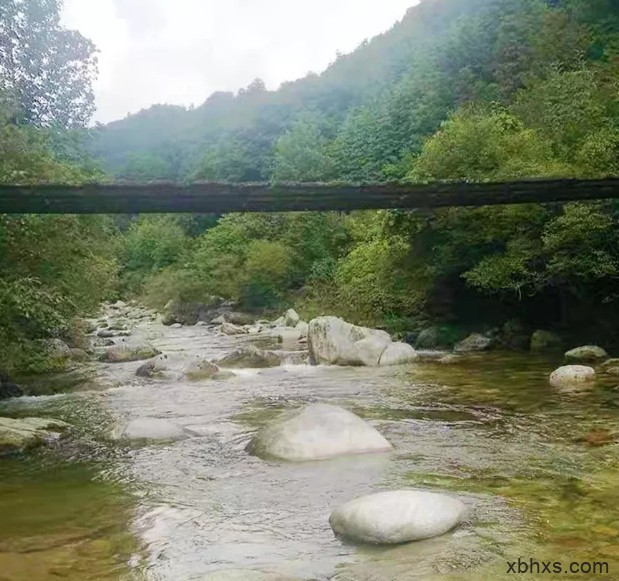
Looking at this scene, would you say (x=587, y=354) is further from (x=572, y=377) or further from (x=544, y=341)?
(x=572, y=377)

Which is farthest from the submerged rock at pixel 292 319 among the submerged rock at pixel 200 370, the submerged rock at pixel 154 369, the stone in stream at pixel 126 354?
the submerged rock at pixel 200 370

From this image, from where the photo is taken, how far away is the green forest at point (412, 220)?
991 cm

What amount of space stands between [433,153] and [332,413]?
363 inches

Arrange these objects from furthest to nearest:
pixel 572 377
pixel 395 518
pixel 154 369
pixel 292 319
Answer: pixel 292 319 < pixel 154 369 < pixel 572 377 < pixel 395 518

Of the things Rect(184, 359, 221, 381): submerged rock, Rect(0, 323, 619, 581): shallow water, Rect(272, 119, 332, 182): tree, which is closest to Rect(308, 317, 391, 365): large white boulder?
Rect(184, 359, 221, 381): submerged rock

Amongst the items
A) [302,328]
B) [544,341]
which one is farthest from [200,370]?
[302,328]

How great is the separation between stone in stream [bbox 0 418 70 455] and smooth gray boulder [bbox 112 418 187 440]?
64cm

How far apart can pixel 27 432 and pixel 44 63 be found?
7.20m

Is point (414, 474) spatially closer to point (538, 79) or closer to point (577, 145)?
point (577, 145)

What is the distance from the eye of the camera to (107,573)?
3.13 m

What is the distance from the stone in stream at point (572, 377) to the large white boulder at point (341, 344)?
332cm

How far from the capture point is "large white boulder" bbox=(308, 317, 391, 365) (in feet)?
36.2

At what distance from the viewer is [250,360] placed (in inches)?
441

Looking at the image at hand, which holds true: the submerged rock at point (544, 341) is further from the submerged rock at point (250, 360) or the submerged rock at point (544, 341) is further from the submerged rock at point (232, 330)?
the submerged rock at point (232, 330)
